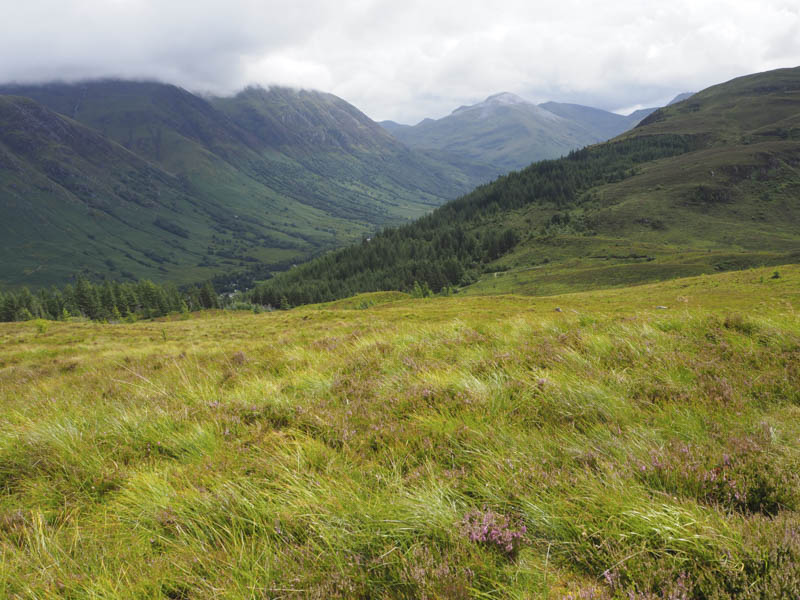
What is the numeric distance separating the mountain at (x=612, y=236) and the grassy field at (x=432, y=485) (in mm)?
88864

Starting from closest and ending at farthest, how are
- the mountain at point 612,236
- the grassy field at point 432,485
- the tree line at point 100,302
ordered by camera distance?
the grassy field at point 432,485, the mountain at point 612,236, the tree line at point 100,302

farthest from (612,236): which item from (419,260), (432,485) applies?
(432,485)

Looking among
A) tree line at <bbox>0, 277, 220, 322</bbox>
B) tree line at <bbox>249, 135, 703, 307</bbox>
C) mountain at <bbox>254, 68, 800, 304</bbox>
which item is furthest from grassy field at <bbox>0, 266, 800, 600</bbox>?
tree line at <bbox>0, 277, 220, 322</bbox>

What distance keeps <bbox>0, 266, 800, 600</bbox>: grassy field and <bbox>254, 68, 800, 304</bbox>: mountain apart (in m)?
88.9

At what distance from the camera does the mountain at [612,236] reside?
3977 inches

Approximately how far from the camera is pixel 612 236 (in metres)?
137

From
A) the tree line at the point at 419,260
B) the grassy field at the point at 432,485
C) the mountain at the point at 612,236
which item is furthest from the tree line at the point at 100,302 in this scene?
the grassy field at the point at 432,485

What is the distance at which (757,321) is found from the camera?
6469 mm

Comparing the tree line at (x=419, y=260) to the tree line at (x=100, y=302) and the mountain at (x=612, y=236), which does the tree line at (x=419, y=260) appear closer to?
the mountain at (x=612, y=236)

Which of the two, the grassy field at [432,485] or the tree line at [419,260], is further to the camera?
the tree line at [419,260]

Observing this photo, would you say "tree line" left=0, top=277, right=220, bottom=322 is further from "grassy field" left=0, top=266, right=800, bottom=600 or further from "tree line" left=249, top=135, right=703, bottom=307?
"grassy field" left=0, top=266, right=800, bottom=600

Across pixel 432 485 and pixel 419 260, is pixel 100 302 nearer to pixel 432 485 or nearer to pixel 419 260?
pixel 419 260

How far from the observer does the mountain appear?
10101cm

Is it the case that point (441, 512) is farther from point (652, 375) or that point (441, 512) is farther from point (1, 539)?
point (652, 375)
